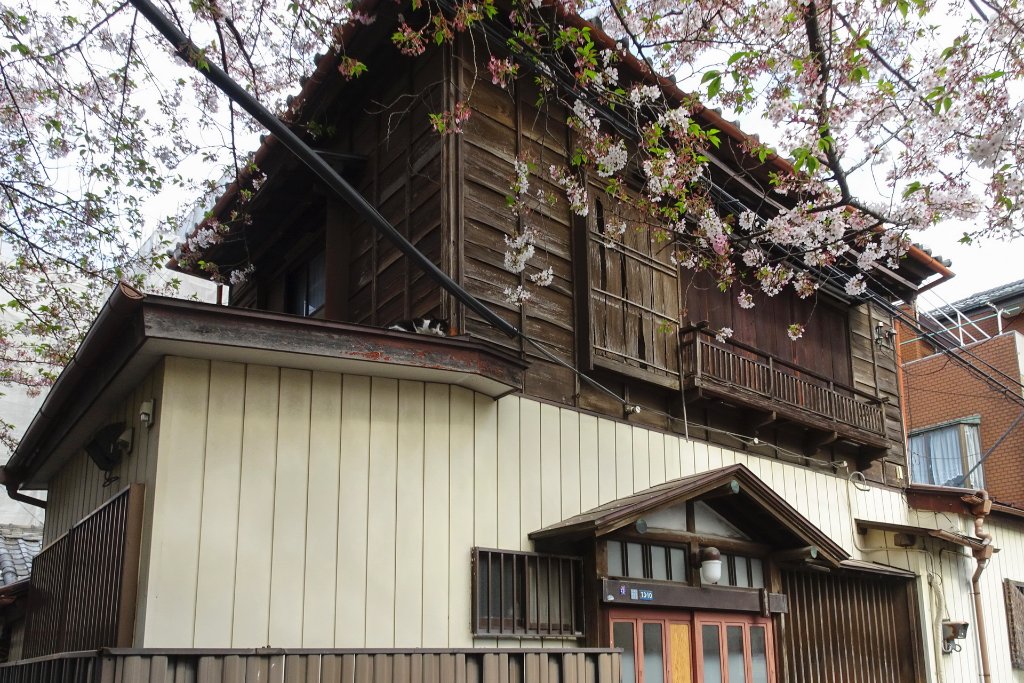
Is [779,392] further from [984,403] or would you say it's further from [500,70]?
[984,403]

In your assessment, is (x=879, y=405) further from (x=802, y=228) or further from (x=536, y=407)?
(x=536, y=407)

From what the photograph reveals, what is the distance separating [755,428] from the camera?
493 inches

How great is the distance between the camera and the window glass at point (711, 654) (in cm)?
1009

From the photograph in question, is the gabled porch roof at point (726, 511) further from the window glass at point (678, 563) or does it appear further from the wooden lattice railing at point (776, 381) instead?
the wooden lattice railing at point (776, 381)

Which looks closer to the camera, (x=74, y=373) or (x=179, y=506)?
(x=179, y=506)

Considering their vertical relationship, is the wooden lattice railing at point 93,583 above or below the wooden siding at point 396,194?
below

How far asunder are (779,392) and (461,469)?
18.2 ft

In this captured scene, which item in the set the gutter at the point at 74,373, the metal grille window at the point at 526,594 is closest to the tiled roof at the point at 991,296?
the metal grille window at the point at 526,594

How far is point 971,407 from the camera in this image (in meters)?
23.0

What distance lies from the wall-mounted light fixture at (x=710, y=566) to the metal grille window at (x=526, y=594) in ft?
4.95

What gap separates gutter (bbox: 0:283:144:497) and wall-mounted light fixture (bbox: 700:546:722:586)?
6.15 m

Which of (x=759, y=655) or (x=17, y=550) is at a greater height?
(x=17, y=550)

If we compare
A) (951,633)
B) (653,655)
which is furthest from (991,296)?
(653,655)

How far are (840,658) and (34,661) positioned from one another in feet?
31.1
